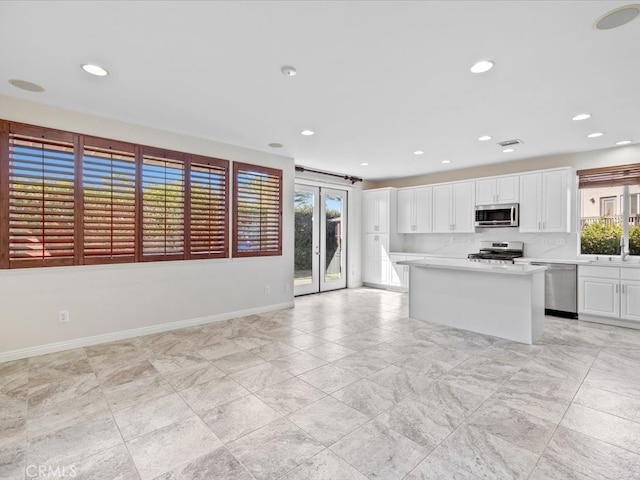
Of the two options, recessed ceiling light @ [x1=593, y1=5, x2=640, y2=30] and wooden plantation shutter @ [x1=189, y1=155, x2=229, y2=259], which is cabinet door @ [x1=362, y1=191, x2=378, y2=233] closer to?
wooden plantation shutter @ [x1=189, y1=155, x2=229, y2=259]

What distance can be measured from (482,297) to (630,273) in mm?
2110

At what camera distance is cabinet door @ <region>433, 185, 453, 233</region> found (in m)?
6.62

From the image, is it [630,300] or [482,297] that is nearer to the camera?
[482,297]

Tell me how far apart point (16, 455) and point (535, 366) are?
405cm

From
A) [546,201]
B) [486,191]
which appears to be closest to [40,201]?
[486,191]

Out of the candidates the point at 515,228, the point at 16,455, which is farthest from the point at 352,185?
the point at 16,455

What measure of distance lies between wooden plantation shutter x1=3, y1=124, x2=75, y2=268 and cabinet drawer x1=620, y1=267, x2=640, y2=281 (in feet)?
22.7

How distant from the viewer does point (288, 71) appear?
8.81 ft

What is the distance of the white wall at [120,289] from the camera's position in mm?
3326

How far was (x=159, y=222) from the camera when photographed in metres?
4.20

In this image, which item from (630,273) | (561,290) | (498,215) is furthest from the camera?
(498,215)

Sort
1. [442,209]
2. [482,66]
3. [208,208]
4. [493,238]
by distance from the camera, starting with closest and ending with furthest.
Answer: [482,66] < [208,208] < [493,238] < [442,209]

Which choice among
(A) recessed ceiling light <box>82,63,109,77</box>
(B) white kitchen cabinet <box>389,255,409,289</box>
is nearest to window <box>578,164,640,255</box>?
(B) white kitchen cabinet <box>389,255,409,289</box>

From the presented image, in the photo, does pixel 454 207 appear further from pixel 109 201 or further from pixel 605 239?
pixel 109 201
